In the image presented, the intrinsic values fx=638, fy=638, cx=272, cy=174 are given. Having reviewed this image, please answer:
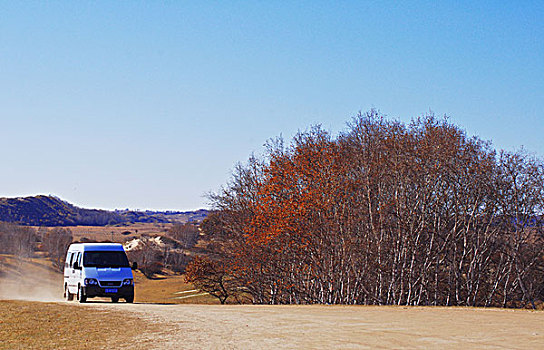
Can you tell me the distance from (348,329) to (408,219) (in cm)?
1767

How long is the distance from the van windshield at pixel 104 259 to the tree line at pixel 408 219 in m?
11.5

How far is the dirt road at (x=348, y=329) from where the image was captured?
1338cm

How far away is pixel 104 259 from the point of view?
2566 cm

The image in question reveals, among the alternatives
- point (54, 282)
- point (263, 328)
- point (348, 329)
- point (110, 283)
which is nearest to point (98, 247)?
point (110, 283)

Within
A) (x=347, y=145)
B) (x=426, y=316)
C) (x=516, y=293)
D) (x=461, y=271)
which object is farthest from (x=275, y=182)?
(x=426, y=316)

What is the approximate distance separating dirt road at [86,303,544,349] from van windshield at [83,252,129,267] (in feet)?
14.5

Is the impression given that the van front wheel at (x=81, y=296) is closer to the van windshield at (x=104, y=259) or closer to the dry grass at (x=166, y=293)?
the van windshield at (x=104, y=259)

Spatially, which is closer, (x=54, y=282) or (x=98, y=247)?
(x=98, y=247)

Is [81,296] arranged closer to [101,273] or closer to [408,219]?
[101,273]

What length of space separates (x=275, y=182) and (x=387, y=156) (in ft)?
25.2

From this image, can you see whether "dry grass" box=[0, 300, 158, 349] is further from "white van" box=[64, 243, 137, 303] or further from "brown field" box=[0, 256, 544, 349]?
"white van" box=[64, 243, 137, 303]

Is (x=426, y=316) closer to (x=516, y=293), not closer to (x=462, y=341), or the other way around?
(x=462, y=341)

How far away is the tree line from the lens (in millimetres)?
33219

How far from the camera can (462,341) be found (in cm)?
1369
